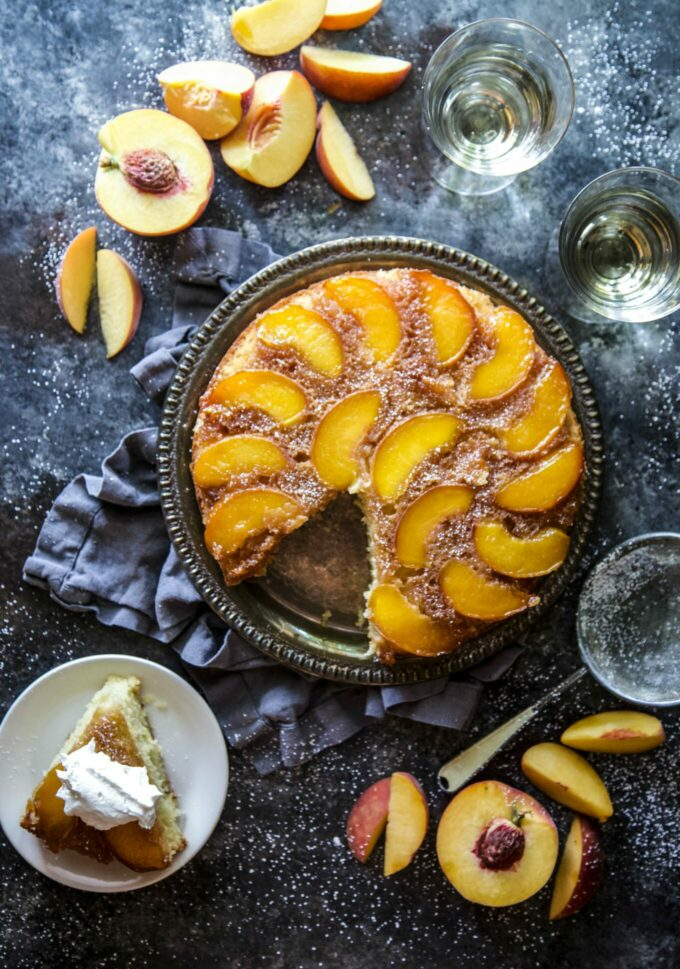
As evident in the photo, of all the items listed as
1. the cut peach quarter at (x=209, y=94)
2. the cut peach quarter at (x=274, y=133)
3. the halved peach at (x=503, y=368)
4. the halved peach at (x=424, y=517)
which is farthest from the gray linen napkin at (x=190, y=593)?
the halved peach at (x=503, y=368)

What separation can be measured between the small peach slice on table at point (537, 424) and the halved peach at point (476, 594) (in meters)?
0.35

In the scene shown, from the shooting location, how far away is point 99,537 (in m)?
2.65

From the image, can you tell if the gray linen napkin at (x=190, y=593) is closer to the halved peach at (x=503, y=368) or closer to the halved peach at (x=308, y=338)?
the halved peach at (x=308, y=338)

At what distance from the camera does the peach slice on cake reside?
253 centimetres

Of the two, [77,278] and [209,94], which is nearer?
[209,94]

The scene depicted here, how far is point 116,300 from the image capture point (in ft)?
8.70

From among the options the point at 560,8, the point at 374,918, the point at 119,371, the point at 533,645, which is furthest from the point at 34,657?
the point at 560,8

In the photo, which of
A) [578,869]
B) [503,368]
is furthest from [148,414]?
[578,869]

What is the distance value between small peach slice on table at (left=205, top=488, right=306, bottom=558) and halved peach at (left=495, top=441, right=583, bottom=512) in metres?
0.56

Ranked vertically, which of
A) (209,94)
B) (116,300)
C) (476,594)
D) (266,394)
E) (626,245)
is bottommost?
(476,594)

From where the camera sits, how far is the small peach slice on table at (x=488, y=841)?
8.53 feet

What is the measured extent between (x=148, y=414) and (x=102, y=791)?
1114mm

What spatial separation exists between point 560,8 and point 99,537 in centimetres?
215

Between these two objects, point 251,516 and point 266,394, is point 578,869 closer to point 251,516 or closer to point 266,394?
point 251,516
